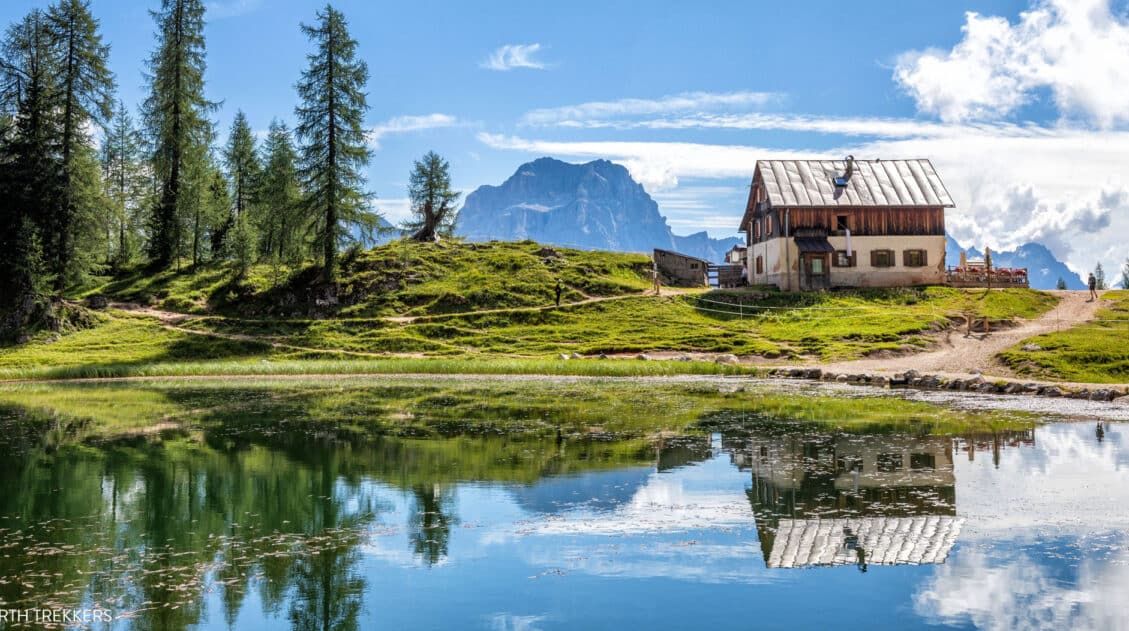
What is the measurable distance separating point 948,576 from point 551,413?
866 inches

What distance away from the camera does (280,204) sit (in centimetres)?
8038

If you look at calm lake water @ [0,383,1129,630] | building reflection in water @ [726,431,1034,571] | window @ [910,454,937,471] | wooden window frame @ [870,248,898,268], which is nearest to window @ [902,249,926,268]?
wooden window frame @ [870,248,898,268]

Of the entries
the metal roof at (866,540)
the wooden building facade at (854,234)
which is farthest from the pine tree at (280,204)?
the metal roof at (866,540)

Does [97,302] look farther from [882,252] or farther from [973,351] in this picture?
[973,351]

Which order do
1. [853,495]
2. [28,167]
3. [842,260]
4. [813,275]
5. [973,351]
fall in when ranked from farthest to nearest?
[842,260], [813,275], [28,167], [973,351], [853,495]

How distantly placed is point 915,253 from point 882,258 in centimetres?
270

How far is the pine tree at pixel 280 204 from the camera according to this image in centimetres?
7712

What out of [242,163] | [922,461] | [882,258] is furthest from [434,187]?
[922,461]

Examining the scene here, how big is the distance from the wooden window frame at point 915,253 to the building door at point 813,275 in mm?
6482

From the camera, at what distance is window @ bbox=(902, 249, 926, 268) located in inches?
2992

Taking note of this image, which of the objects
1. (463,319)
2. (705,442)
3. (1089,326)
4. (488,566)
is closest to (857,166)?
(1089,326)

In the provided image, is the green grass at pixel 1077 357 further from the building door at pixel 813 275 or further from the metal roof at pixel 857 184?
the metal roof at pixel 857 184

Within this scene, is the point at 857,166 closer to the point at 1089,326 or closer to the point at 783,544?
the point at 1089,326

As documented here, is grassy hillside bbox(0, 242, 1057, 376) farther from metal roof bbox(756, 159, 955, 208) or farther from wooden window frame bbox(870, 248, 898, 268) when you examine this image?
metal roof bbox(756, 159, 955, 208)
